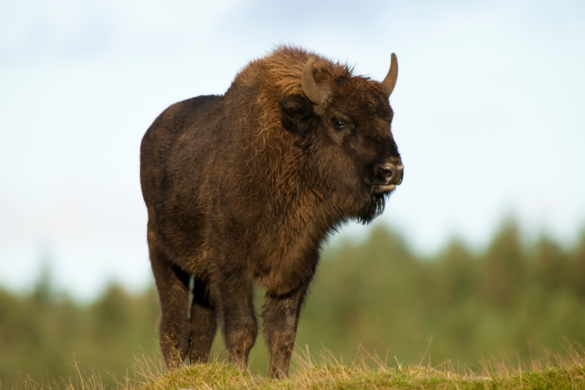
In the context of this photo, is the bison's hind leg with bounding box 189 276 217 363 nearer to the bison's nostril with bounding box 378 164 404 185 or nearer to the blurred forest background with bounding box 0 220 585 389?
the bison's nostril with bounding box 378 164 404 185

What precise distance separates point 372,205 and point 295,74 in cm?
197

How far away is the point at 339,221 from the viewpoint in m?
8.67

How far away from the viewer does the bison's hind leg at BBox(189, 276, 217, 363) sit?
395 inches

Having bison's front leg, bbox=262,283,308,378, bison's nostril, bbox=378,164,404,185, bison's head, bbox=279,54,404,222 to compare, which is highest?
bison's head, bbox=279,54,404,222

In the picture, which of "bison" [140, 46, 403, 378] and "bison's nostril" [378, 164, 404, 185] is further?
"bison" [140, 46, 403, 378]

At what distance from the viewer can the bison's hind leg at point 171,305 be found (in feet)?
32.1

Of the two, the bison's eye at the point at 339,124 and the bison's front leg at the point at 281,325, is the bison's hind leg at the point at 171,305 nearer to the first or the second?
the bison's front leg at the point at 281,325

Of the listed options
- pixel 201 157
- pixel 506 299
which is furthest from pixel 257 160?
pixel 506 299

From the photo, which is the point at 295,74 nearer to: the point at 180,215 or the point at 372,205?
the point at 372,205

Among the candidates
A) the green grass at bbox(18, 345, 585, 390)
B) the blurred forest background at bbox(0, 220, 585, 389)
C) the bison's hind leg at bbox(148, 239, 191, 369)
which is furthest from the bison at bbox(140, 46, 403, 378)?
the blurred forest background at bbox(0, 220, 585, 389)

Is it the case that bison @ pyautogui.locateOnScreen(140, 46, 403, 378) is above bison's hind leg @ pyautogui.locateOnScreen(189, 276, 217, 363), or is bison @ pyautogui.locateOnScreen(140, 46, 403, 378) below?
above

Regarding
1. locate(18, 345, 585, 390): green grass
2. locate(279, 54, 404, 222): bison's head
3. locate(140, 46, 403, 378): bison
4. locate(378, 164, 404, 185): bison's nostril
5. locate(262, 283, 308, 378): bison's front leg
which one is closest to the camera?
locate(18, 345, 585, 390): green grass

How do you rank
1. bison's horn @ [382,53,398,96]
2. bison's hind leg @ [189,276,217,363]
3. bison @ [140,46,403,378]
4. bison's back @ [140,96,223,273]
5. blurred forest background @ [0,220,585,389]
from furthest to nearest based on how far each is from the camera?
blurred forest background @ [0,220,585,389]
bison's hind leg @ [189,276,217,363]
bison's back @ [140,96,223,273]
bison's horn @ [382,53,398,96]
bison @ [140,46,403,378]

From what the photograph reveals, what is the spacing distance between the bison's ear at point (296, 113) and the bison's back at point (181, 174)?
3.76ft
